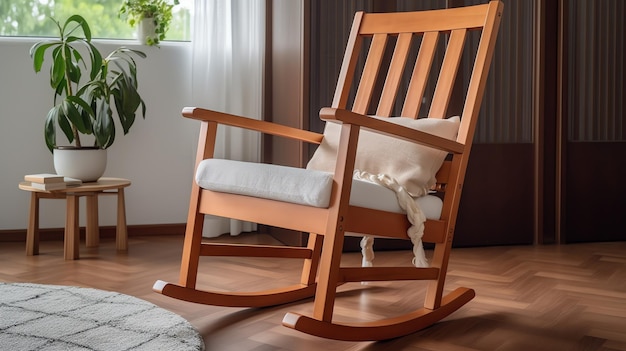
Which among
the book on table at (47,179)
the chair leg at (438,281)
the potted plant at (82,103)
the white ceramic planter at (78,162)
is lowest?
the chair leg at (438,281)

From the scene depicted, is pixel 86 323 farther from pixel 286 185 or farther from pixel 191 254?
pixel 286 185

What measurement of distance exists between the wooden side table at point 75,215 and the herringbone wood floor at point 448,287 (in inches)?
2.3

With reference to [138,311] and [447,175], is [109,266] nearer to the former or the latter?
[138,311]

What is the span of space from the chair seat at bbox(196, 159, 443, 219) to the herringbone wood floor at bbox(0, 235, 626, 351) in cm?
34

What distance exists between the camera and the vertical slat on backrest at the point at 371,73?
2.35 metres

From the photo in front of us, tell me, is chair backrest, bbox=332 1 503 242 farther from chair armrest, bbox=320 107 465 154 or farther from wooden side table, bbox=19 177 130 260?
wooden side table, bbox=19 177 130 260

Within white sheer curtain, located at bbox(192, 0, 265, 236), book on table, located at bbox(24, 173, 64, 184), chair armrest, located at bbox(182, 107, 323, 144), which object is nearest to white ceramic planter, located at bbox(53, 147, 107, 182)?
book on table, located at bbox(24, 173, 64, 184)

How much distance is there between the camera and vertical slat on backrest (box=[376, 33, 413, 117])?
231 cm

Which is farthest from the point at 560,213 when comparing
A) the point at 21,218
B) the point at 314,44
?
the point at 21,218

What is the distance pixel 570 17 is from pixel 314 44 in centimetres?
116

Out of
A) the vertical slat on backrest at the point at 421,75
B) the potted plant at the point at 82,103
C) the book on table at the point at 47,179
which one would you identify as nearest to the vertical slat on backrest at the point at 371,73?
the vertical slat on backrest at the point at 421,75

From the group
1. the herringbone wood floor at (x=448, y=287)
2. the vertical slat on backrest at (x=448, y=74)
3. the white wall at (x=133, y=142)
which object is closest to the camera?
the herringbone wood floor at (x=448, y=287)

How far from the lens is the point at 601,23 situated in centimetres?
334

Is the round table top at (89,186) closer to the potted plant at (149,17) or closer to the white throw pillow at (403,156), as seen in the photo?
the potted plant at (149,17)
